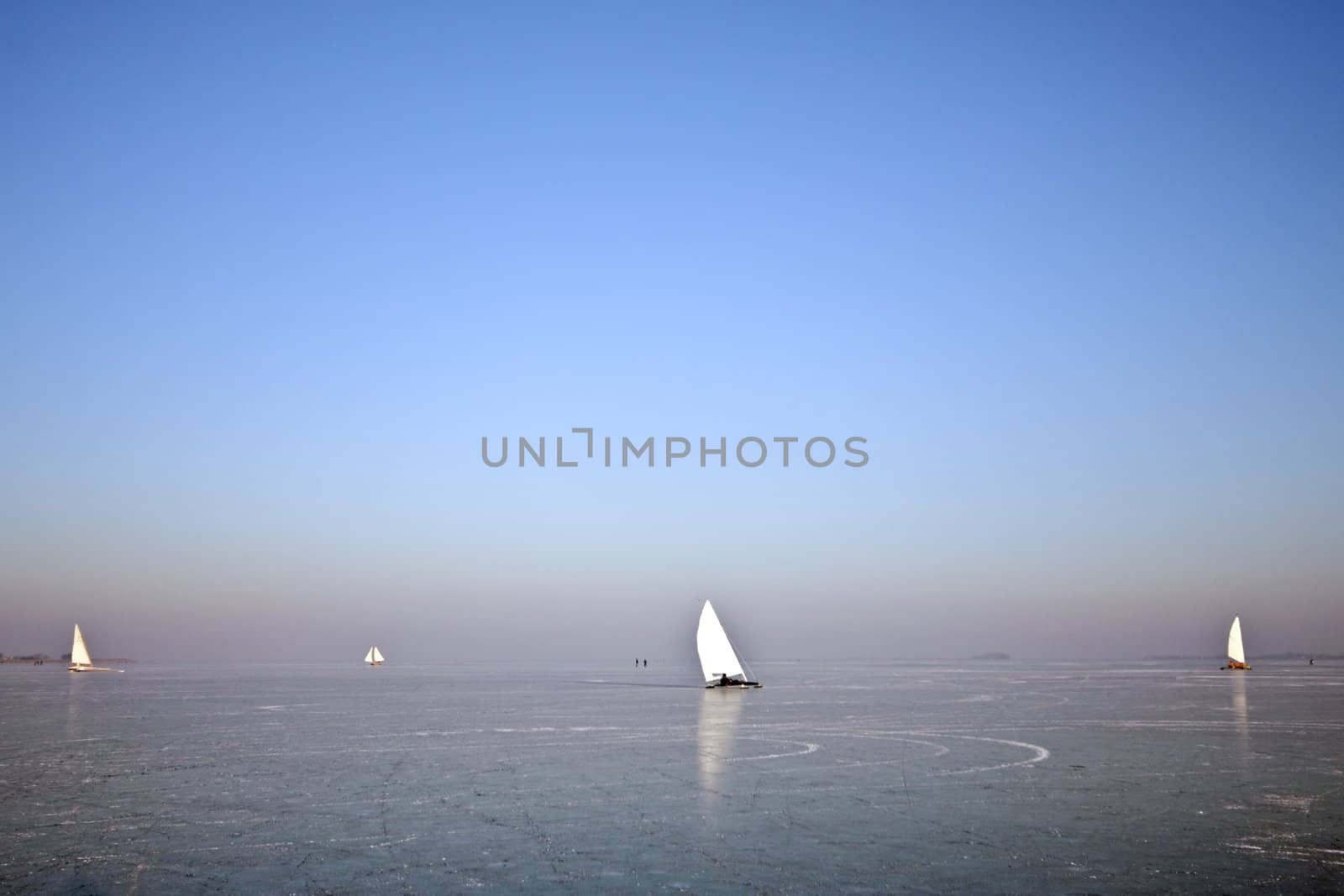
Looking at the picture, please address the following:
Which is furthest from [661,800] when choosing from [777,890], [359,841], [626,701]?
[626,701]

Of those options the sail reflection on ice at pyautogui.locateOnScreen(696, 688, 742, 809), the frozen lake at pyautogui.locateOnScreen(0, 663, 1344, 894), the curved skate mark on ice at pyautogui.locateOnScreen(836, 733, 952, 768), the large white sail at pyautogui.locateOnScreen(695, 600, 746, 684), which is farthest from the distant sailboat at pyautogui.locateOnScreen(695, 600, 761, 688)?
the curved skate mark on ice at pyautogui.locateOnScreen(836, 733, 952, 768)

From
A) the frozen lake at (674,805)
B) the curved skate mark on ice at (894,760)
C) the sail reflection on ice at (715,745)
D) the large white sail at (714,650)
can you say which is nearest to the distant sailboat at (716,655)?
the large white sail at (714,650)

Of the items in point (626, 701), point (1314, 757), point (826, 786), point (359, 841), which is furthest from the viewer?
point (626, 701)

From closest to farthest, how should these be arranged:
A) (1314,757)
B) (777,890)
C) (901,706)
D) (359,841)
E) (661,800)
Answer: (777,890) → (359,841) → (661,800) → (1314,757) → (901,706)

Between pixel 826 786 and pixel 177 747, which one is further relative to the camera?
pixel 177 747

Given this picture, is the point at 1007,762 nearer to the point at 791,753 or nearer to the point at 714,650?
the point at 791,753

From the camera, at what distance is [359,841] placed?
20641mm

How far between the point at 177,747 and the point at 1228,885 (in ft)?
110

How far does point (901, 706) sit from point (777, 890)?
50.6 metres

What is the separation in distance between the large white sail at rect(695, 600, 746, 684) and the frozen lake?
29850mm

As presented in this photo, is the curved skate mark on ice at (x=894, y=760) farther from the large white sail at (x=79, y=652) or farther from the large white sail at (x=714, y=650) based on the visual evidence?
the large white sail at (x=79, y=652)

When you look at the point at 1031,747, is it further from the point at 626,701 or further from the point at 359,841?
the point at 626,701

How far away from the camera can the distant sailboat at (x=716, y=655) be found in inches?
3282

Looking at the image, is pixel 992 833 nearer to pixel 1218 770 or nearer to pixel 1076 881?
pixel 1076 881
